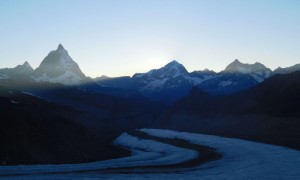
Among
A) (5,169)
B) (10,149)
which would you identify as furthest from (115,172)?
(10,149)

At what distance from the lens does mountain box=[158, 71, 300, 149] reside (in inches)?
3907

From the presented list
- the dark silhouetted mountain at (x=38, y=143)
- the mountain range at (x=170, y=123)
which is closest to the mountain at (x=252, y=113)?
the mountain range at (x=170, y=123)

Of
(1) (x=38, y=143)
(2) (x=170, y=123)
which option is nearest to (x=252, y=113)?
(2) (x=170, y=123)

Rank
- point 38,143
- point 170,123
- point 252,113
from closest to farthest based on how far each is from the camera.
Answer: point 38,143
point 252,113
point 170,123

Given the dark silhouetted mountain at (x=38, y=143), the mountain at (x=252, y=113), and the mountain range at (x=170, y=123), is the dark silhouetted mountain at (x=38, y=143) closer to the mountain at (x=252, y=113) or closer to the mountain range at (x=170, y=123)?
the mountain range at (x=170, y=123)

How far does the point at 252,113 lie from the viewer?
Answer: 401 feet

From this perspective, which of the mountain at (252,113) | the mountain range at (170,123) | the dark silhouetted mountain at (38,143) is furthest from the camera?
the mountain at (252,113)

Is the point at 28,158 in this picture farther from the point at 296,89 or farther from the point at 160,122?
the point at 160,122

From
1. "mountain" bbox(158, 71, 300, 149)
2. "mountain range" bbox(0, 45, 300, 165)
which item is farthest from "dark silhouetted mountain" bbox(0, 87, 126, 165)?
"mountain" bbox(158, 71, 300, 149)

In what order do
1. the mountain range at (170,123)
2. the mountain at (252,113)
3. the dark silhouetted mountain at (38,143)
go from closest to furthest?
the dark silhouetted mountain at (38,143) → the mountain range at (170,123) → the mountain at (252,113)

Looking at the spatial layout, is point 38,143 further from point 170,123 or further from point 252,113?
point 170,123

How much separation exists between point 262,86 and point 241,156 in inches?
3446

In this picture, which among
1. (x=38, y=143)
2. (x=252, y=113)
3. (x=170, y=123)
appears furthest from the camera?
(x=170, y=123)

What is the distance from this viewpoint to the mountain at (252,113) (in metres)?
99.2
